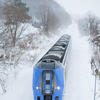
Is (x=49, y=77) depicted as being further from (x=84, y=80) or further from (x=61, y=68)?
(x=84, y=80)

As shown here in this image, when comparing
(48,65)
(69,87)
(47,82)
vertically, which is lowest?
(69,87)

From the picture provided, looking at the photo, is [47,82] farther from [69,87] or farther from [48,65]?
[69,87]

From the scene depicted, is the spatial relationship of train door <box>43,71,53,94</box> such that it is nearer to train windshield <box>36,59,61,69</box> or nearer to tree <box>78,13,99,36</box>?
train windshield <box>36,59,61,69</box>

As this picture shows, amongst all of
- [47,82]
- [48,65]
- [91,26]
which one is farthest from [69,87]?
[91,26]

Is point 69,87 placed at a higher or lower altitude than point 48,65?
lower

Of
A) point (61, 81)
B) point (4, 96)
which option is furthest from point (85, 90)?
point (4, 96)

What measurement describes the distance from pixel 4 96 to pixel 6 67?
11.2ft

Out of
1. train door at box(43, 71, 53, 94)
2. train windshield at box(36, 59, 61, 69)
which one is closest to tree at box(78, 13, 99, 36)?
train windshield at box(36, 59, 61, 69)

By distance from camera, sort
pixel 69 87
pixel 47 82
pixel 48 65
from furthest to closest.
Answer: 1. pixel 69 87
2. pixel 48 65
3. pixel 47 82

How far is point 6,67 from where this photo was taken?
11.5 metres

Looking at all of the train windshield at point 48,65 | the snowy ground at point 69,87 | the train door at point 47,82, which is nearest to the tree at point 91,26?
the snowy ground at point 69,87

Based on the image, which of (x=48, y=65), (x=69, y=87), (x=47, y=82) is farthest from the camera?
(x=69, y=87)

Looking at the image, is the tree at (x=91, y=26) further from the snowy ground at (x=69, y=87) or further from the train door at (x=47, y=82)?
the train door at (x=47, y=82)

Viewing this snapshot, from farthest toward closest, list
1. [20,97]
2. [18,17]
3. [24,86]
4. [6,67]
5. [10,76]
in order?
1. [18,17]
2. [6,67]
3. [10,76]
4. [24,86]
5. [20,97]
